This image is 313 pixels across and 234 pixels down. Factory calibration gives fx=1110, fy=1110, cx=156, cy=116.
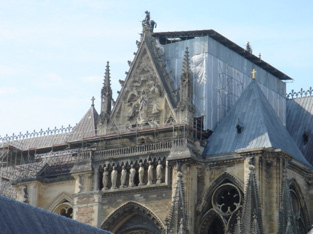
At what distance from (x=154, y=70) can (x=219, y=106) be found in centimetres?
355

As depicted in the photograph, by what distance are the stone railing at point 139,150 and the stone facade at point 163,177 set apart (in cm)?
5

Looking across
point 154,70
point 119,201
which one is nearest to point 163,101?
point 154,70

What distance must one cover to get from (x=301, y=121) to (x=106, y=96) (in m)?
10.1

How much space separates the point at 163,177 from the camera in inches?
1984

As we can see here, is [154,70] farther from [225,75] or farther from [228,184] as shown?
[228,184]

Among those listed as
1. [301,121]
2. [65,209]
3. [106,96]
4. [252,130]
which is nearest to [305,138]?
[301,121]

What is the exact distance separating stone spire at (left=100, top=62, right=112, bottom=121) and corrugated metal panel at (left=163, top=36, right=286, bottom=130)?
9.78 feet

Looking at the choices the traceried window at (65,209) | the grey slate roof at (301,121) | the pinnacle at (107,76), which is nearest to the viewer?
the traceried window at (65,209)

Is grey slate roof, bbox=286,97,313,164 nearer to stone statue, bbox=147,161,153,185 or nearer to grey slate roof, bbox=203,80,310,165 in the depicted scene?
grey slate roof, bbox=203,80,310,165

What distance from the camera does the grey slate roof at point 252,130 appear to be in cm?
4962

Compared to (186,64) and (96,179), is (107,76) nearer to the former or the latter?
(186,64)

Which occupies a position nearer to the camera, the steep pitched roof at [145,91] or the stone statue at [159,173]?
the stone statue at [159,173]

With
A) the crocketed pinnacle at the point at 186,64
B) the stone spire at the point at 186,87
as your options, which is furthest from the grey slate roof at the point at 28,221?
the crocketed pinnacle at the point at 186,64

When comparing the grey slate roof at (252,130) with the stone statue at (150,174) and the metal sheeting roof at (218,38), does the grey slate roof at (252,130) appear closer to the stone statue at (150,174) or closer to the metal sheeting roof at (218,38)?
the stone statue at (150,174)
